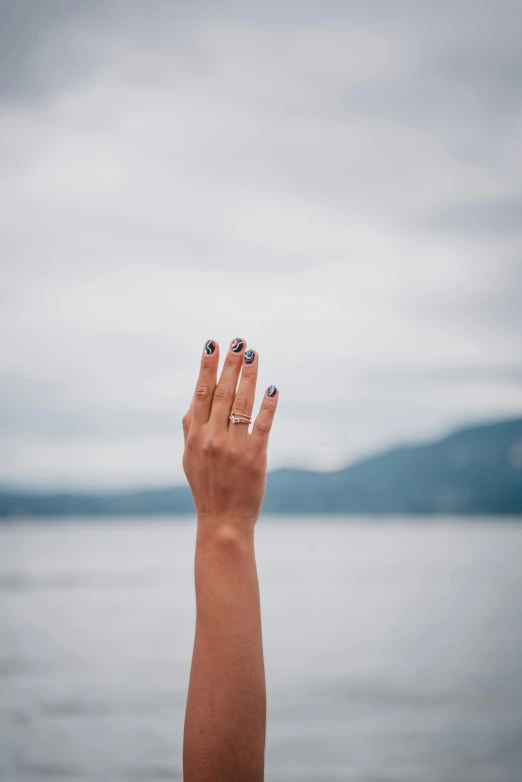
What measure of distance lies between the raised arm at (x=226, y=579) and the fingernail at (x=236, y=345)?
3cm

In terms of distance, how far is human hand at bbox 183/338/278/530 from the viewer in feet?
4.13

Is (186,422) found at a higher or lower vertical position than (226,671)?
higher

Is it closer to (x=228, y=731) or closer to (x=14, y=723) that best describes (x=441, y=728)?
(x=14, y=723)

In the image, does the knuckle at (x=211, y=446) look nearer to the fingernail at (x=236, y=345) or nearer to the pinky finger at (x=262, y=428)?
the pinky finger at (x=262, y=428)

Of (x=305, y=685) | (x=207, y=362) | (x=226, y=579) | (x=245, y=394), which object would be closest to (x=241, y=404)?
(x=245, y=394)

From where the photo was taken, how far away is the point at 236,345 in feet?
4.70

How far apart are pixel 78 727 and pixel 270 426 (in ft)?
26.3

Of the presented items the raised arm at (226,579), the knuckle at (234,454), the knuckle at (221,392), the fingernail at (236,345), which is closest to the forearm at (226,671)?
the raised arm at (226,579)

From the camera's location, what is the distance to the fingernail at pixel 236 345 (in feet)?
4.63

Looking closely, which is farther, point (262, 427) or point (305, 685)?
point (305, 685)

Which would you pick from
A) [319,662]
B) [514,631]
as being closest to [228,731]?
[319,662]

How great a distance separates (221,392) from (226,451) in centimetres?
11

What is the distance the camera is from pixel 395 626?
16.0 metres

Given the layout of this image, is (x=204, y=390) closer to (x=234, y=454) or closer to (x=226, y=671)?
(x=234, y=454)
